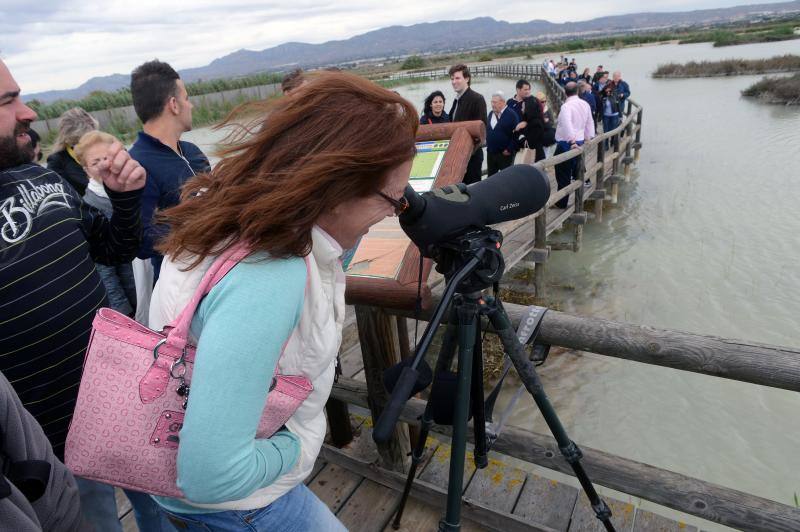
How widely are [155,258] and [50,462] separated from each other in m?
1.59

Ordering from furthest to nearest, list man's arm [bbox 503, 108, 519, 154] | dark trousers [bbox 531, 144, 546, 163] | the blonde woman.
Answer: dark trousers [bbox 531, 144, 546, 163] → man's arm [bbox 503, 108, 519, 154] → the blonde woman

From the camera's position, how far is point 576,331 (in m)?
1.57

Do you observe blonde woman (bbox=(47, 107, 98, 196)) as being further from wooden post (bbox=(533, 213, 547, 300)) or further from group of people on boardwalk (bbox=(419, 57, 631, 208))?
wooden post (bbox=(533, 213, 547, 300))

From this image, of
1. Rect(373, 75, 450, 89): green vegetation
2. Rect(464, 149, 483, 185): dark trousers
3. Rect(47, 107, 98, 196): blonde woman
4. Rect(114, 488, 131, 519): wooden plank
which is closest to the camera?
Rect(114, 488, 131, 519): wooden plank

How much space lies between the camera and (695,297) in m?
7.43

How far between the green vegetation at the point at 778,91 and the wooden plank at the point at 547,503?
81.8ft

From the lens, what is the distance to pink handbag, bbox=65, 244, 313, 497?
88 cm

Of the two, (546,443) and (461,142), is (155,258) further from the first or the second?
(546,443)

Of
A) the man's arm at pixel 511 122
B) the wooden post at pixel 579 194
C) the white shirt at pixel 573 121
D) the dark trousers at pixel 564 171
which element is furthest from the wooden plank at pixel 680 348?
the white shirt at pixel 573 121

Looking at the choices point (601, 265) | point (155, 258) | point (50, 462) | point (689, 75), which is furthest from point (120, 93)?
point (689, 75)

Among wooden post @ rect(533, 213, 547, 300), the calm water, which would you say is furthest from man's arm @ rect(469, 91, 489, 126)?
the calm water

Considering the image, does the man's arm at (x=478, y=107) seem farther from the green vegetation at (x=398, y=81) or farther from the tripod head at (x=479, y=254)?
the green vegetation at (x=398, y=81)

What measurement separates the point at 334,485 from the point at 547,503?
0.91 m

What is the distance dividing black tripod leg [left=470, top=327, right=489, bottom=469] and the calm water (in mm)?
3588
